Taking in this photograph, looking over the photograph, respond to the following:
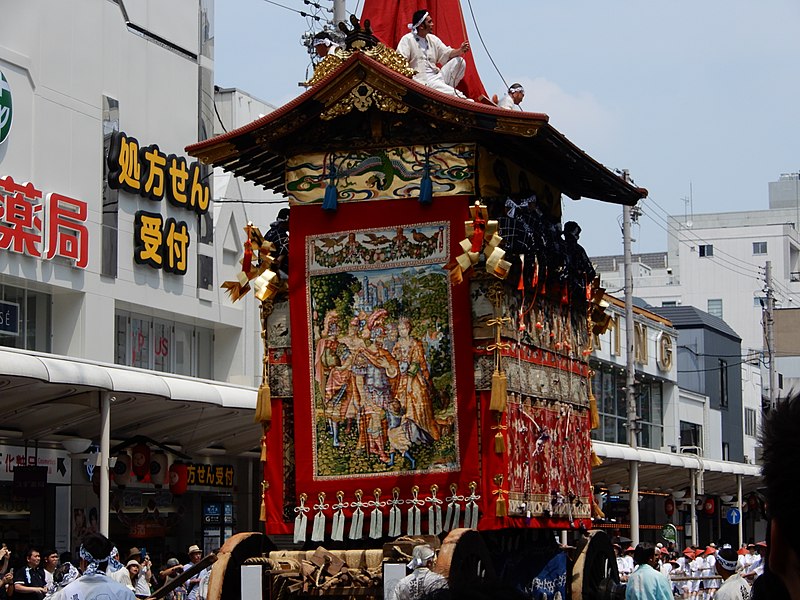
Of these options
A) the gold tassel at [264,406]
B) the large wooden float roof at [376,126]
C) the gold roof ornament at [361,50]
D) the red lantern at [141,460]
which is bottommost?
the red lantern at [141,460]

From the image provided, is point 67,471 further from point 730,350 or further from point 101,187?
point 730,350

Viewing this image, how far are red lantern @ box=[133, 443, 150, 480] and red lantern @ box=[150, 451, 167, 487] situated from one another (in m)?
0.11

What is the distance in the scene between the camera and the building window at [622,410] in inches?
1676

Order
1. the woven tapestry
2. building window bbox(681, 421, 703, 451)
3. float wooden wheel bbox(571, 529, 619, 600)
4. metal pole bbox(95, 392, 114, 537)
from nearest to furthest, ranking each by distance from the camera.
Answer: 1. the woven tapestry
2. float wooden wheel bbox(571, 529, 619, 600)
3. metal pole bbox(95, 392, 114, 537)
4. building window bbox(681, 421, 703, 451)

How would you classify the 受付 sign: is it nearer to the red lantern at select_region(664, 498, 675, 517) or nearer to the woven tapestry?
the woven tapestry

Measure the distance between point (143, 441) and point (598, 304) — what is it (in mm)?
9958

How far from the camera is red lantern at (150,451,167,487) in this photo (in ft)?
73.0

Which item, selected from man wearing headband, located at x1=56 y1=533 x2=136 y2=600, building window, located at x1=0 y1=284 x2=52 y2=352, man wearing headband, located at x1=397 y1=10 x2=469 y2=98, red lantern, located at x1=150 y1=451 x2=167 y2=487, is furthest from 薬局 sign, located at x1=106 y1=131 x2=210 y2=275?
man wearing headband, located at x1=56 y1=533 x2=136 y2=600

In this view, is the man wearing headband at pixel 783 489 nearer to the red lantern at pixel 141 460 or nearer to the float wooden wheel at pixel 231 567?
the float wooden wheel at pixel 231 567

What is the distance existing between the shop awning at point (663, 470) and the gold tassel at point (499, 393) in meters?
17.2

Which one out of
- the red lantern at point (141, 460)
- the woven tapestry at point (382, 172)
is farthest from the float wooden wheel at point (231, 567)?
the red lantern at point (141, 460)

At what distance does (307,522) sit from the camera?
12180 mm

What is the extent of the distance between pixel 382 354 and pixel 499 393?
1.19 metres

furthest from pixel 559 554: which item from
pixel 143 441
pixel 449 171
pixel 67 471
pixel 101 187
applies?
pixel 101 187
